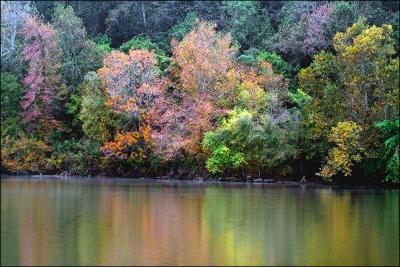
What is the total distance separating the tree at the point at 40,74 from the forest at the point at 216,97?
0.32ft

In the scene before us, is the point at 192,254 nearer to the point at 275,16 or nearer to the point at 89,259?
the point at 89,259

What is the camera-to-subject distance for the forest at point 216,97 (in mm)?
40663

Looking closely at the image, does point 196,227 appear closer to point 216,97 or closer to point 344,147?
point 344,147

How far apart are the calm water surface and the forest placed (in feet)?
24.1

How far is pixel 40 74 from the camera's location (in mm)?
50781

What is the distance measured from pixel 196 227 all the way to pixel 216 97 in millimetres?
26555

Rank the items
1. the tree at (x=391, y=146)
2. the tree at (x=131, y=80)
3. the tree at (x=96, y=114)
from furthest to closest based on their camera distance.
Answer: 1. the tree at (x=96, y=114)
2. the tree at (x=131, y=80)
3. the tree at (x=391, y=146)

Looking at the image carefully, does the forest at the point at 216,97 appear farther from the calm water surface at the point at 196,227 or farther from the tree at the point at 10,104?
the calm water surface at the point at 196,227

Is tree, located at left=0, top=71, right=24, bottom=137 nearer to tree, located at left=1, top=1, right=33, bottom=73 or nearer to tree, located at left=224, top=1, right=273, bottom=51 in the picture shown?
tree, located at left=1, top=1, right=33, bottom=73

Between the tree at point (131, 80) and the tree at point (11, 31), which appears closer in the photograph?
the tree at point (131, 80)

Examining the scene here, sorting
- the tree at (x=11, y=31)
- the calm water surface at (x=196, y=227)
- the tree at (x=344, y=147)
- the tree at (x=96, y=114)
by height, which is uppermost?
the tree at (x=11, y=31)

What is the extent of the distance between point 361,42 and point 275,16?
2043cm

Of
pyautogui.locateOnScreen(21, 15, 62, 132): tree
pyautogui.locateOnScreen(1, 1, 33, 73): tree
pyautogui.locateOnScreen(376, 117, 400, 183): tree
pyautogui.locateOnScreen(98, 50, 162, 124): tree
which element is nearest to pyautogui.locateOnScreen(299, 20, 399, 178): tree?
pyautogui.locateOnScreen(376, 117, 400, 183): tree

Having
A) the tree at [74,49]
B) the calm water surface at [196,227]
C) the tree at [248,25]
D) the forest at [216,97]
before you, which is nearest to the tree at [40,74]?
the forest at [216,97]
